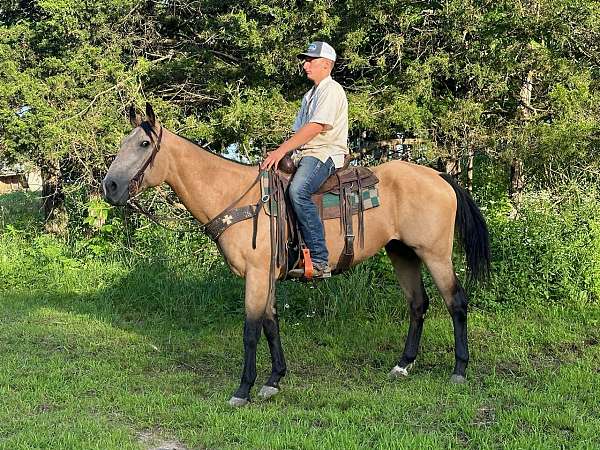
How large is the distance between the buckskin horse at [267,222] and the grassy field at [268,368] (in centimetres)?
43

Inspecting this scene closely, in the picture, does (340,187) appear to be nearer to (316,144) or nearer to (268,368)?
(316,144)

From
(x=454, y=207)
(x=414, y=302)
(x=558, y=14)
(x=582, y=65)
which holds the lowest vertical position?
(x=414, y=302)

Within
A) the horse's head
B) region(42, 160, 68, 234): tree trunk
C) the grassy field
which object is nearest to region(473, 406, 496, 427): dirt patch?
the grassy field

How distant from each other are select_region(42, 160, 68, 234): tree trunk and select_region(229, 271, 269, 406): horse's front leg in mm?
6229

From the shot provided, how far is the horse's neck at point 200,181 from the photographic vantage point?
4621mm

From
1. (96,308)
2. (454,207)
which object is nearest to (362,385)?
(454,207)

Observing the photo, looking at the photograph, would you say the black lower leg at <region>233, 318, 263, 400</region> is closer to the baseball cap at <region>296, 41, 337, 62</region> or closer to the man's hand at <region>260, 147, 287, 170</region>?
the man's hand at <region>260, 147, 287, 170</region>

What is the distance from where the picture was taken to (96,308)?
7562 millimetres

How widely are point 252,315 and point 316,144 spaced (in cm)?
144

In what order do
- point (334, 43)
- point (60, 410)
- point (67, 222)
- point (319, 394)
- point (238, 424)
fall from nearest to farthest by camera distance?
point (238, 424) → point (60, 410) → point (319, 394) → point (334, 43) → point (67, 222)

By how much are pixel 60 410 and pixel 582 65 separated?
7.21 m

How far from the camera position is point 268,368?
5.33 metres

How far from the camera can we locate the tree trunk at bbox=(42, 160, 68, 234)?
9.74 m

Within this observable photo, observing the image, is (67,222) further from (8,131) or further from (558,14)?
(558,14)
